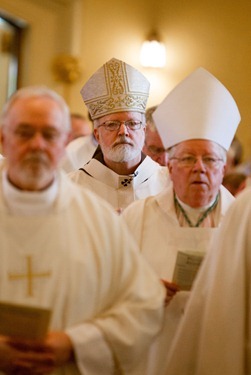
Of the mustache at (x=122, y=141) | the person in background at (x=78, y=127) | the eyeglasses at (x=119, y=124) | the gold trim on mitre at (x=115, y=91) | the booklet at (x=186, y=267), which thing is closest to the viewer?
the booklet at (x=186, y=267)

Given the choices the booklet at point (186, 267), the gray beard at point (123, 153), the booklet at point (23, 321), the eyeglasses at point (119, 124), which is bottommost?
the booklet at point (23, 321)

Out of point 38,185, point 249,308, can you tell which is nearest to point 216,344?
point 249,308

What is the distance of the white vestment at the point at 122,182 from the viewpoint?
5828mm

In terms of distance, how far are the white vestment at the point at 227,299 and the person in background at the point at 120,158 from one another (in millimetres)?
1718

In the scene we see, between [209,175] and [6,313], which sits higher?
[209,175]

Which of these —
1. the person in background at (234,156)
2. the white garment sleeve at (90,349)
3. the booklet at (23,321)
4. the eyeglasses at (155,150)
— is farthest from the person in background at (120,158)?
the person in background at (234,156)

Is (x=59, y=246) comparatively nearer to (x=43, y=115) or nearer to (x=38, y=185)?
(x=38, y=185)

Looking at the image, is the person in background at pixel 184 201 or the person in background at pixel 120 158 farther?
the person in background at pixel 120 158

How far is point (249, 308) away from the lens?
13.2 ft

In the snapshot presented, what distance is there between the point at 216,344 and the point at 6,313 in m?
1.06

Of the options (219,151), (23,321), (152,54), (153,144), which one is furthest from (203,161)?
(152,54)

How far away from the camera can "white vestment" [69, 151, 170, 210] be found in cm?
583

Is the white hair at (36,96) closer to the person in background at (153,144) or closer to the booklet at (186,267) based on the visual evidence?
the booklet at (186,267)

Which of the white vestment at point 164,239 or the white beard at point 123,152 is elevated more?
the white beard at point 123,152
